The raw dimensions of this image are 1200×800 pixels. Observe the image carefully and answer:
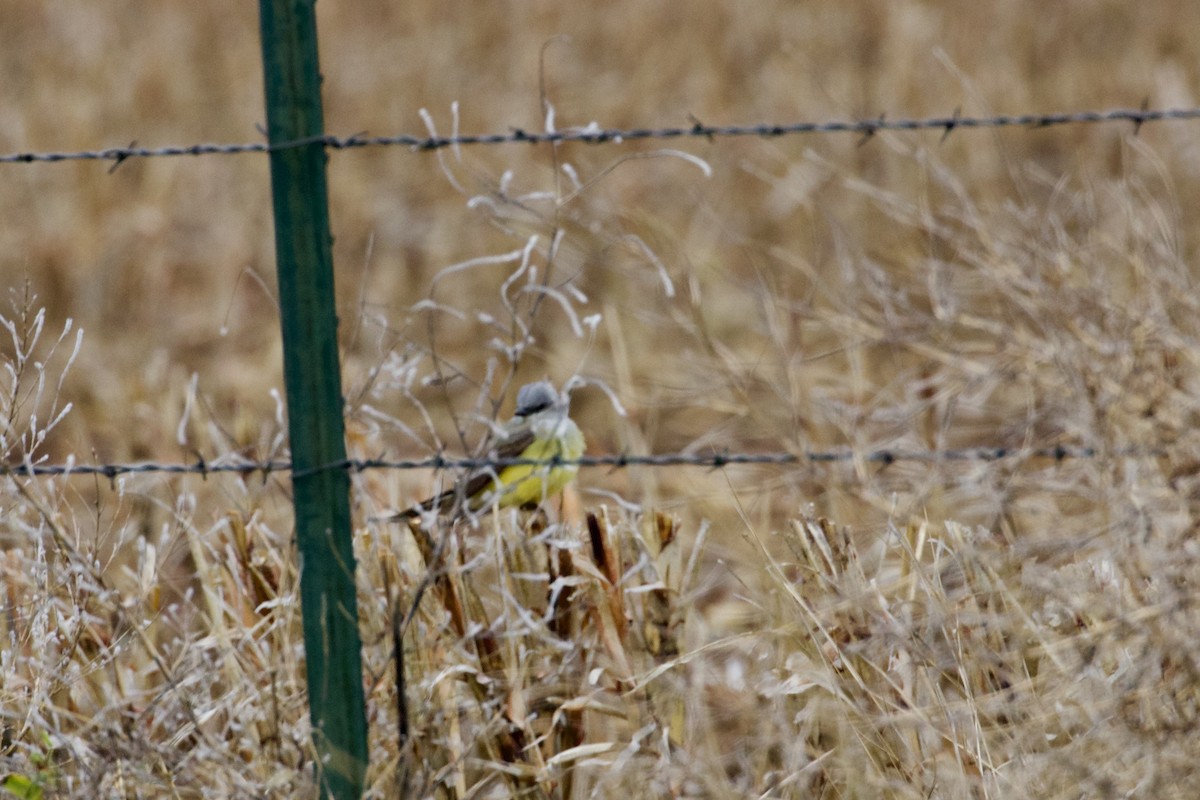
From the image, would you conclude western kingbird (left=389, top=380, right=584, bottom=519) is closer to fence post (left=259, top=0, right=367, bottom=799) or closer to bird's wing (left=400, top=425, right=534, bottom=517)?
bird's wing (left=400, top=425, right=534, bottom=517)

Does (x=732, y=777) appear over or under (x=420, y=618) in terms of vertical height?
under

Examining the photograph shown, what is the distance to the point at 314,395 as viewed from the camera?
276cm

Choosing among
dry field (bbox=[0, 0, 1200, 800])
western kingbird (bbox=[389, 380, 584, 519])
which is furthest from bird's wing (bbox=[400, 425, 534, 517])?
dry field (bbox=[0, 0, 1200, 800])

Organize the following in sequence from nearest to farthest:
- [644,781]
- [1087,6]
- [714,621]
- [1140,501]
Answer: [1140,501] < [644,781] < [714,621] < [1087,6]

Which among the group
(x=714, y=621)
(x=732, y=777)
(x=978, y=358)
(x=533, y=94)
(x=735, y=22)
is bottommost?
(x=732, y=777)

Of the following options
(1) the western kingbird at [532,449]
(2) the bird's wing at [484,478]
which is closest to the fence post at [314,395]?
(2) the bird's wing at [484,478]

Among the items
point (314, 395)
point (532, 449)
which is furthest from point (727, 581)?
point (314, 395)

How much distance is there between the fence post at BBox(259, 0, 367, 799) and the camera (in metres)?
2.74

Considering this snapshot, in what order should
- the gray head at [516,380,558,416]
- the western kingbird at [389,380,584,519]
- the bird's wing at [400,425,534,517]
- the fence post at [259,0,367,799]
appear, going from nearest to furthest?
the fence post at [259,0,367,799], the bird's wing at [400,425,534,517], the western kingbird at [389,380,584,519], the gray head at [516,380,558,416]

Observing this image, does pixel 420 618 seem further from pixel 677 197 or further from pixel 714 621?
pixel 677 197

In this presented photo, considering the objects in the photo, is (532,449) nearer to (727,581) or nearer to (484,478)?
(484,478)

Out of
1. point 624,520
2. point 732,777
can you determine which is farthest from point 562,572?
point 732,777

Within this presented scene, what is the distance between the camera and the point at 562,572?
328 cm

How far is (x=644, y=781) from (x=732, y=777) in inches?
25.9
